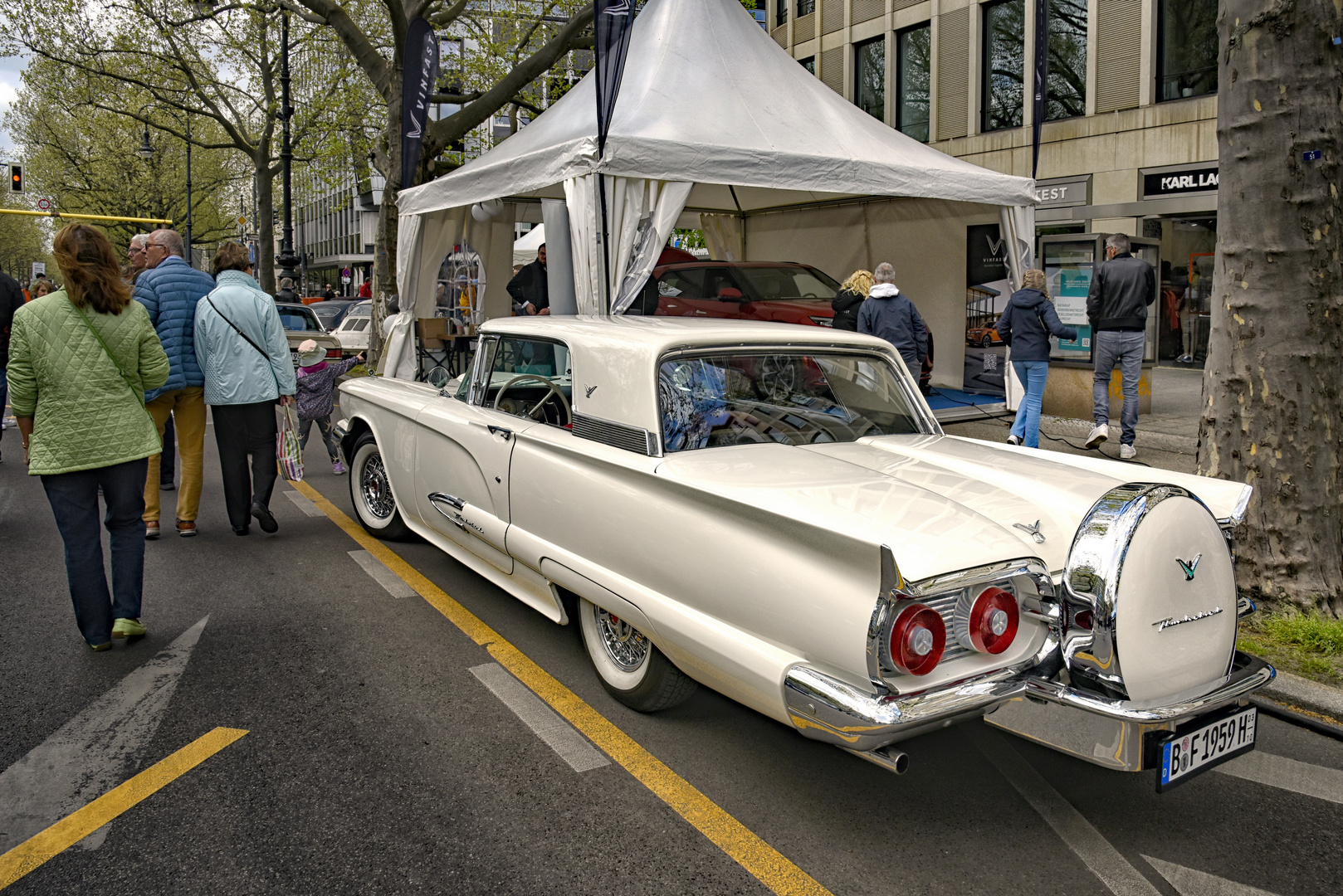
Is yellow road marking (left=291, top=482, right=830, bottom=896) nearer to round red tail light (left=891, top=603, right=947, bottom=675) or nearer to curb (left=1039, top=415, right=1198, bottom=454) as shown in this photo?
round red tail light (left=891, top=603, right=947, bottom=675)

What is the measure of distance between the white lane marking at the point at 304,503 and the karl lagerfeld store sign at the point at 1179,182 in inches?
623

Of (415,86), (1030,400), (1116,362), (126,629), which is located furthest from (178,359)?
(415,86)

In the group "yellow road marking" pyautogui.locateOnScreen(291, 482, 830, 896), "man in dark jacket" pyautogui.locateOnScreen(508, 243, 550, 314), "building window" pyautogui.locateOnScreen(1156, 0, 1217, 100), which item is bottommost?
"yellow road marking" pyautogui.locateOnScreen(291, 482, 830, 896)

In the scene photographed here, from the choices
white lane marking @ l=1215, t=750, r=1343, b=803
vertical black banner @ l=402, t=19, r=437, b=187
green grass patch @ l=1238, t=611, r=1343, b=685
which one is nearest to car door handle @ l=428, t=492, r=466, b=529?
white lane marking @ l=1215, t=750, r=1343, b=803

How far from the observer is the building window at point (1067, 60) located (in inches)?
765

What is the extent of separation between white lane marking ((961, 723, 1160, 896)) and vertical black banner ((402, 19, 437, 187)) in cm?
1237

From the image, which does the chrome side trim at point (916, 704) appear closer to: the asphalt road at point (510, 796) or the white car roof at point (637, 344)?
the asphalt road at point (510, 796)

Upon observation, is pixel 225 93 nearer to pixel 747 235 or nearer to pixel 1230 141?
pixel 747 235

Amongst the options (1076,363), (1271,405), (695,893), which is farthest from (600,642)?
(1076,363)

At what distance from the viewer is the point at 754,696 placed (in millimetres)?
2936

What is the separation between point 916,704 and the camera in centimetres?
264

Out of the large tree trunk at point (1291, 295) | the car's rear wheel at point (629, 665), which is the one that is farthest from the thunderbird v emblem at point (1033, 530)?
the large tree trunk at point (1291, 295)

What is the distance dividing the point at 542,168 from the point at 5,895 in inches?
286

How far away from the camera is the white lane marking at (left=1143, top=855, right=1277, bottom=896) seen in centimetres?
270
